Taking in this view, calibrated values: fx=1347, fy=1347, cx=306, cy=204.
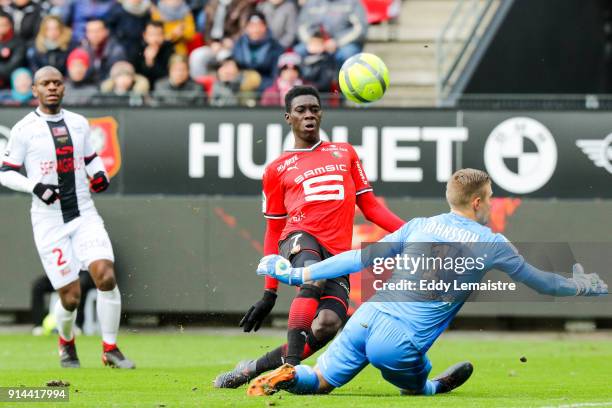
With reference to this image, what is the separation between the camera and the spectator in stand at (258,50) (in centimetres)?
1833

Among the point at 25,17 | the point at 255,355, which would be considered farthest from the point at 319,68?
the point at 255,355

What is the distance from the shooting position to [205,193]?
17.0 meters

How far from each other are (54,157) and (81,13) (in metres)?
7.64

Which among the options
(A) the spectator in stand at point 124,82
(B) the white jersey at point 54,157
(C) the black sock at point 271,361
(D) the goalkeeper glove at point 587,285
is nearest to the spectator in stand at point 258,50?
(A) the spectator in stand at point 124,82

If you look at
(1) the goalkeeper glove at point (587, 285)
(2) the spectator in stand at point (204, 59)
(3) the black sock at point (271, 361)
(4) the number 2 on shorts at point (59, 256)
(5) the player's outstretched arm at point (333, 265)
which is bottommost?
(3) the black sock at point (271, 361)

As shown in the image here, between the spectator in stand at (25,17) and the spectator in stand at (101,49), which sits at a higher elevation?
the spectator in stand at (25,17)

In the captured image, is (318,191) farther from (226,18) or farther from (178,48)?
(226,18)

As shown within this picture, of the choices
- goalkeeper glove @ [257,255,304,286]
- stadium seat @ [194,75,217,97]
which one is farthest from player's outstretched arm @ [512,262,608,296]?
stadium seat @ [194,75,217,97]

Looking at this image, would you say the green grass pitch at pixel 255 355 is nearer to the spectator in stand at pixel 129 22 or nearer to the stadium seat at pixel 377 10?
the spectator in stand at pixel 129 22

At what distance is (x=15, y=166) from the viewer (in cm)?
1237

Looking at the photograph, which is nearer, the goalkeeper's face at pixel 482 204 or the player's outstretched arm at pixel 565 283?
the player's outstretched arm at pixel 565 283

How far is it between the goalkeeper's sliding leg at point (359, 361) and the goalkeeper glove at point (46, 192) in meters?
4.02

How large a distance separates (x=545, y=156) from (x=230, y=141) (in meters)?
3.89

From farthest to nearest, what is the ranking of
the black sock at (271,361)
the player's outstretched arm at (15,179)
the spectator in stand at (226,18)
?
the spectator in stand at (226,18) → the player's outstretched arm at (15,179) → the black sock at (271,361)
